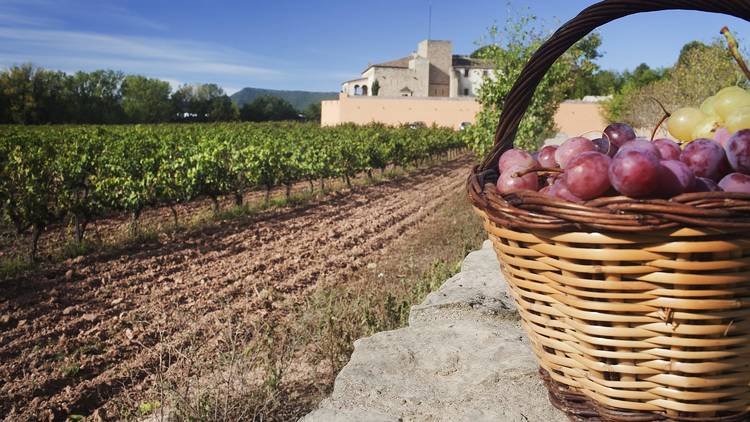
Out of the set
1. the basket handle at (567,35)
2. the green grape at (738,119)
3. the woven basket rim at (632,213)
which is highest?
the basket handle at (567,35)

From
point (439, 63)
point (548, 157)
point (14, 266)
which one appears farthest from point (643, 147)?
point (439, 63)

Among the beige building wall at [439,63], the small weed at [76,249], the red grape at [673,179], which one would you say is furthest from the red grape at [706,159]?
the beige building wall at [439,63]

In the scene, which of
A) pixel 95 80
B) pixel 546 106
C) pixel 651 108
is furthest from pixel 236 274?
pixel 95 80

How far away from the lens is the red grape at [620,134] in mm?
1374

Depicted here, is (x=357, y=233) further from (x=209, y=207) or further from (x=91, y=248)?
(x=209, y=207)

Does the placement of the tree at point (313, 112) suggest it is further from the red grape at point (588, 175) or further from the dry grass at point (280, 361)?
→ the red grape at point (588, 175)

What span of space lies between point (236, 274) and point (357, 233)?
2.45 m

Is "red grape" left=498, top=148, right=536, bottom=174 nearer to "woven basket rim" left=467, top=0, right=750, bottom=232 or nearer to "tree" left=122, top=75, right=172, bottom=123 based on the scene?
"woven basket rim" left=467, top=0, right=750, bottom=232

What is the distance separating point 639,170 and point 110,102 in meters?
58.7

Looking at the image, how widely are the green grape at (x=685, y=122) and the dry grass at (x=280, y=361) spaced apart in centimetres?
154

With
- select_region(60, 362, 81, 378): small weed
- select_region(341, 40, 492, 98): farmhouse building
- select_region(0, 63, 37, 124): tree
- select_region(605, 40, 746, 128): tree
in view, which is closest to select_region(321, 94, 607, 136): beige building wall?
select_region(605, 40, 746, 128): tree

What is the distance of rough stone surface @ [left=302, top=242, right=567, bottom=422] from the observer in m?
1.33

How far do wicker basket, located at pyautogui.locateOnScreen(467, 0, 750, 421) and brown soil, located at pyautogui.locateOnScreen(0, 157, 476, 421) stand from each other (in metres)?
1.86

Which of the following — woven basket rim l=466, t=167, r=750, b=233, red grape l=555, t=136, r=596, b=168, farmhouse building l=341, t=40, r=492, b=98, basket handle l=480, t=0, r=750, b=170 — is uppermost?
farmhouse building l=341, t=40, r=492, b=98
